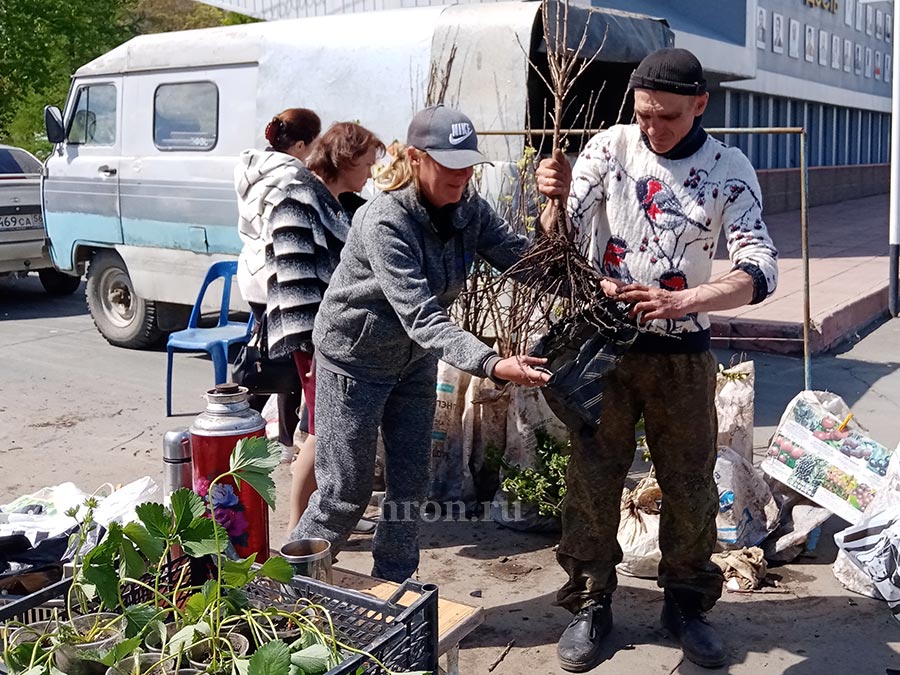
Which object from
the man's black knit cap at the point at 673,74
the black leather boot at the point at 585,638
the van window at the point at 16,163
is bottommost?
the black leather boot at the point at 585,638

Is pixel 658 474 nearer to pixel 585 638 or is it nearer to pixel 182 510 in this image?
pixel 585 638

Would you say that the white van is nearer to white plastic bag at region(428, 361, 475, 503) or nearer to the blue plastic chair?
the blue plastic chair

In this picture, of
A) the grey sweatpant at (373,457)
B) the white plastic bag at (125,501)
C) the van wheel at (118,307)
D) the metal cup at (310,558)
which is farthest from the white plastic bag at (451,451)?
the van wheel at (118,307)

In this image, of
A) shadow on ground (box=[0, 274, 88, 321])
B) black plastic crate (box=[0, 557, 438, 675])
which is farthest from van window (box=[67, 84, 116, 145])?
black plastic crate (box=[0, 557, 438, 675])

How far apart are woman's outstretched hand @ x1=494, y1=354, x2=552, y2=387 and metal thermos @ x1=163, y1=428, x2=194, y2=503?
3.69ft

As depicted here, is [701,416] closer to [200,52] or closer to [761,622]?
[761,622]

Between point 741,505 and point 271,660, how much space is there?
10.4ft

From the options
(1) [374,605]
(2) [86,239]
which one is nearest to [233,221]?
(2) [86,239]

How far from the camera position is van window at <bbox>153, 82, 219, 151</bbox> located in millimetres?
7746

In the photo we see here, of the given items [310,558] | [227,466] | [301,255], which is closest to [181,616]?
[310,558]

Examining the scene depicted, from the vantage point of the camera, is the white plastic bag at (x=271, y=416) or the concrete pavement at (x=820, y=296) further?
the concrete pavement at (x=820, y=296)

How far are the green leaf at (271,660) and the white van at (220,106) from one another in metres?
4.36

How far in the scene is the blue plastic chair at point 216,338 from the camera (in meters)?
6.38

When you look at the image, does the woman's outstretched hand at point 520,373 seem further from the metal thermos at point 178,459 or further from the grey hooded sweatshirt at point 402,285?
the metal thermos at point 178,459
